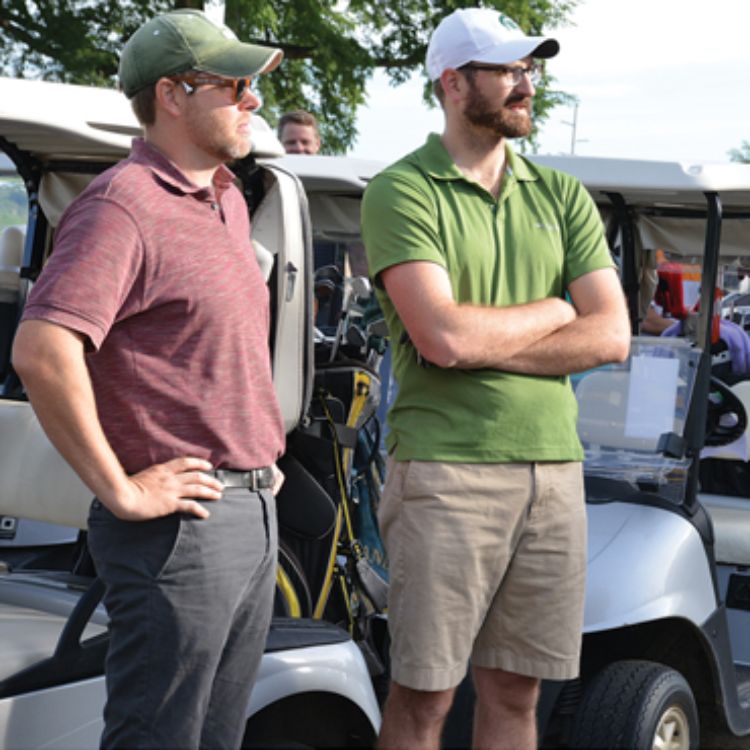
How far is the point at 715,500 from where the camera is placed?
17.2 ft

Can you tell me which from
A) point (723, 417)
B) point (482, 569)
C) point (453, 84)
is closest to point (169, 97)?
point (453, 84)

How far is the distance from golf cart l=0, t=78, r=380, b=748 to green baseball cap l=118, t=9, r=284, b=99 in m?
0.43

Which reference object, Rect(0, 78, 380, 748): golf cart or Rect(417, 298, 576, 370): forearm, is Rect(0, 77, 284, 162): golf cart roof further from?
Rect(417, 298, 576, 370): forearm

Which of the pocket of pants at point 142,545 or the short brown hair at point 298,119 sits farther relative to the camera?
the short brown hair at point 298,119

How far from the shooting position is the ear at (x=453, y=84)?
2818 millimetres

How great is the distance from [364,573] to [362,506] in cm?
33

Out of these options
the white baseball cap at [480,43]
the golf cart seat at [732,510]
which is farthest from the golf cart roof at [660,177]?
the white baseball cap at [480,43]

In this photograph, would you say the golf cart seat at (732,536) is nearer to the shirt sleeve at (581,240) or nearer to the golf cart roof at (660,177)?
the golf cart roof at (660,177)

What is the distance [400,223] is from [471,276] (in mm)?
178

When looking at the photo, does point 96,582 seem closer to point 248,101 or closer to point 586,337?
point 248,101

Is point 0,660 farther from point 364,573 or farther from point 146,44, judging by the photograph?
point 364,573

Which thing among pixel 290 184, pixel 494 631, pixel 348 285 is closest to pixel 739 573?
pixel 348 285

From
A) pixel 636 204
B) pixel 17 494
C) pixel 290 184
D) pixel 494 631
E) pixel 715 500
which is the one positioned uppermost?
pixel 290 184

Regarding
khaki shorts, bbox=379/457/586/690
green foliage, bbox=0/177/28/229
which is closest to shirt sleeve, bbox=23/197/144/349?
khaki shorts, bbox=379/457/586/690
